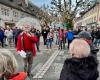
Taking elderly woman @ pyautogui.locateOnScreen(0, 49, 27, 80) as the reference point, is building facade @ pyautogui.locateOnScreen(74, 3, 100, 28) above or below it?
above

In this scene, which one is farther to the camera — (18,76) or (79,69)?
(79,69)

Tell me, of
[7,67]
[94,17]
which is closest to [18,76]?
[7,67]

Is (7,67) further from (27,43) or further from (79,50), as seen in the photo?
(27,43)

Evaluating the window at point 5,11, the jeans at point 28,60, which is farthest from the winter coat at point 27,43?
the window at point 5,11

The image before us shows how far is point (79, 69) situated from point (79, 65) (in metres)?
0.06

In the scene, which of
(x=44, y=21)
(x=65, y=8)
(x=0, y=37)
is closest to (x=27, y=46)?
(x=0, y=37)

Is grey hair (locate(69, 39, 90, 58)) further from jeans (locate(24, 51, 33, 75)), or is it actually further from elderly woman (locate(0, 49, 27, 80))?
jeans (locate(24, 51, 33, 75))

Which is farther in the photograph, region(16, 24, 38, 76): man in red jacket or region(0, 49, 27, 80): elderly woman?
region(16, 24, 38, 76): man in red jacket

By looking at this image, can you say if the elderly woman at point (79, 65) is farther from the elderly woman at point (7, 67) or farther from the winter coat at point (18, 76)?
the elderly woman at point (7, 67)

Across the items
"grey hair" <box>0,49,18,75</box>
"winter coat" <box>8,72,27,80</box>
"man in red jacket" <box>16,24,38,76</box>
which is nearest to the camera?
"grey hair" <box>0,49,18,75</box>

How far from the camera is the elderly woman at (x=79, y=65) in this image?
13.8ft

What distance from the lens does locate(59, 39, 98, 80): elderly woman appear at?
4195 mm

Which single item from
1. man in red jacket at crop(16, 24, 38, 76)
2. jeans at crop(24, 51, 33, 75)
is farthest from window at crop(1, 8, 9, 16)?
man in red jacket at crop(16, 24, 38, 76)

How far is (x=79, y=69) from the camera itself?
4270 millimetres
